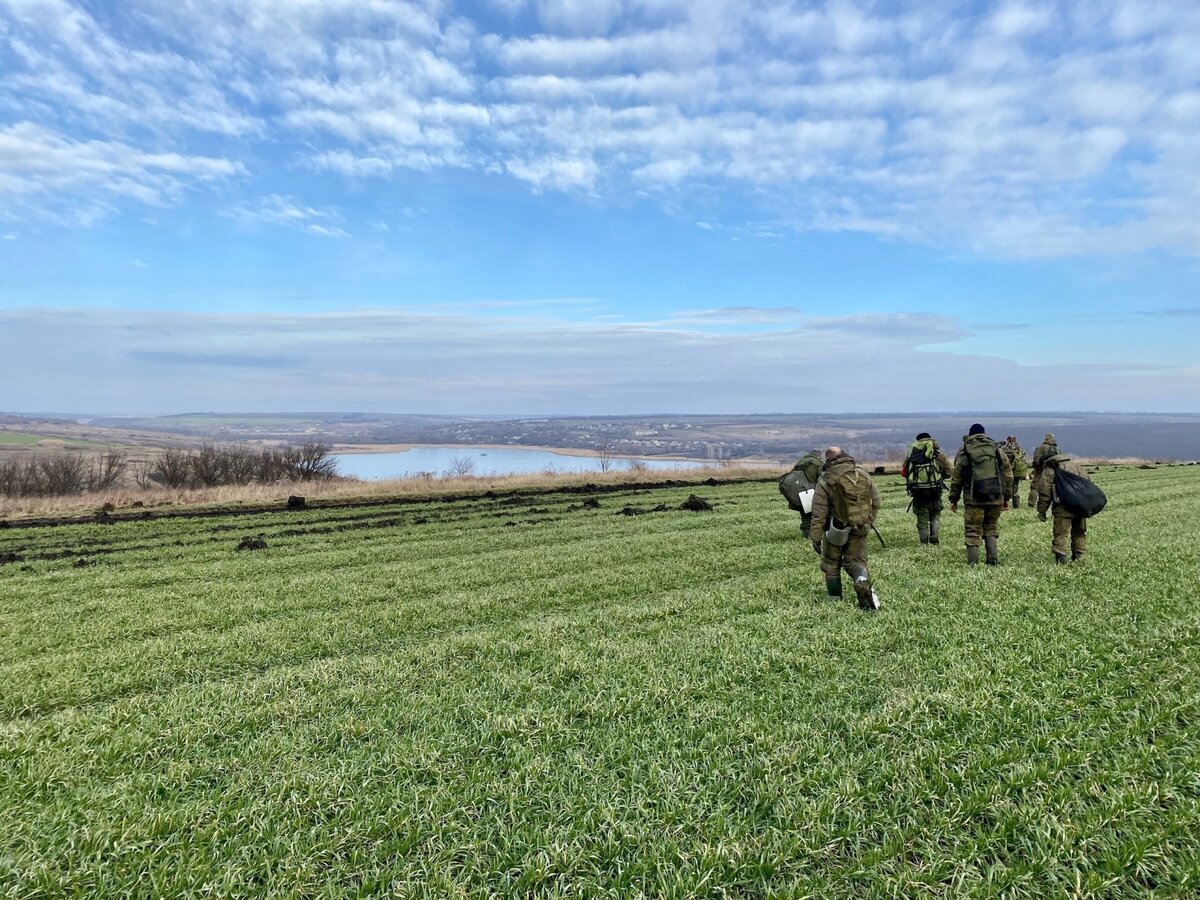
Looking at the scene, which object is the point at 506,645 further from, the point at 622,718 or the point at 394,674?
the point at 622,718

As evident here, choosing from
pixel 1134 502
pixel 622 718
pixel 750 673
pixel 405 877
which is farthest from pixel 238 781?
pixel 1134 502

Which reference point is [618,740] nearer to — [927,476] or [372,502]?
[927,476]

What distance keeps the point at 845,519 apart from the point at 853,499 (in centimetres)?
32

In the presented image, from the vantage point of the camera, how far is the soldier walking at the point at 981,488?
37.0 feet

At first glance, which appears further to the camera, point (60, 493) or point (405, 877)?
point (60, 493)

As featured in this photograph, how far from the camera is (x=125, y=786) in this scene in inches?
187

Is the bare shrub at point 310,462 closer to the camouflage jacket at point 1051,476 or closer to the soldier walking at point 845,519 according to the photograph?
the soldier walking at point 845,519

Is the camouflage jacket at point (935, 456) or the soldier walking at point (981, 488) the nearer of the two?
the soldier walking at point (981, 488)

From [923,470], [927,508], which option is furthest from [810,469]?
[927,508]

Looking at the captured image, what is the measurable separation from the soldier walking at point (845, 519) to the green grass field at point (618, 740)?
0.47 m

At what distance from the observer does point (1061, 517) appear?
442 inches

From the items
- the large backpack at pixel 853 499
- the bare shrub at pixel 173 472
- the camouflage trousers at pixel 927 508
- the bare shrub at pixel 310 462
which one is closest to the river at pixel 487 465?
the bare shrub at pixel 310 462

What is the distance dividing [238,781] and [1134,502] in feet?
91.5

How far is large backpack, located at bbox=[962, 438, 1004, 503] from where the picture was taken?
11250 millimetres
